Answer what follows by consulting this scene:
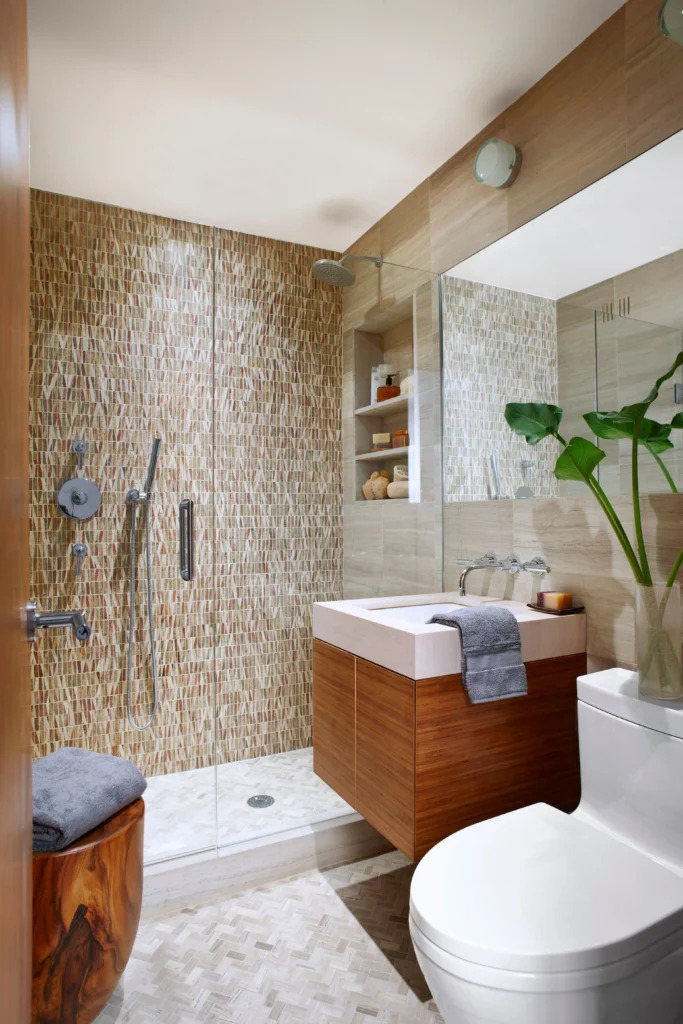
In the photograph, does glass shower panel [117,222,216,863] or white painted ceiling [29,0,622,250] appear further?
glass shower panel [117,222,216,863]

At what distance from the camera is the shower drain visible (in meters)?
2.24

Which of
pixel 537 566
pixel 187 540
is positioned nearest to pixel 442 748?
pixel 537 566

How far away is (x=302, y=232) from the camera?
109 inches

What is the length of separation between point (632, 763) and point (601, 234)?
1421 mm

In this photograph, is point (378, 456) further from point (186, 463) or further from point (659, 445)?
point (659, 445)

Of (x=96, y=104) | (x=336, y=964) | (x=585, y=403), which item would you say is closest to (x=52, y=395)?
(x=96, y=104)

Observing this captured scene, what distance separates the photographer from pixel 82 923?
1.33 m

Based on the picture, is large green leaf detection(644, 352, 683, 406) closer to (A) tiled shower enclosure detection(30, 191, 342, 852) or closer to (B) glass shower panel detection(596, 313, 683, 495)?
(B) glass shower panel detection(596, 313, 683, 495)

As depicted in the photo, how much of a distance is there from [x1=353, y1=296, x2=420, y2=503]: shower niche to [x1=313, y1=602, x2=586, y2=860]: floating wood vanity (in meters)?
0.80

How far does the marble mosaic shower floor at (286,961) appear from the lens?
58.4 inches

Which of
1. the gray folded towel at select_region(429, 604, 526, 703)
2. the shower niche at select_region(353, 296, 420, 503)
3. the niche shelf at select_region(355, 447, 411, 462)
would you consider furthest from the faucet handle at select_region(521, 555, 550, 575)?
the niche shelf at select_region(355, 447, 411, 462)

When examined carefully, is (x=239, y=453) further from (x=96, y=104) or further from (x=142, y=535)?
(x=96, y=104)

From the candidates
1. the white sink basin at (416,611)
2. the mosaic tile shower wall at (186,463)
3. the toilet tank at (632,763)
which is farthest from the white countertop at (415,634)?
the mosaic tile shower wall at (186,463)

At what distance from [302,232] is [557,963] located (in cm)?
273
